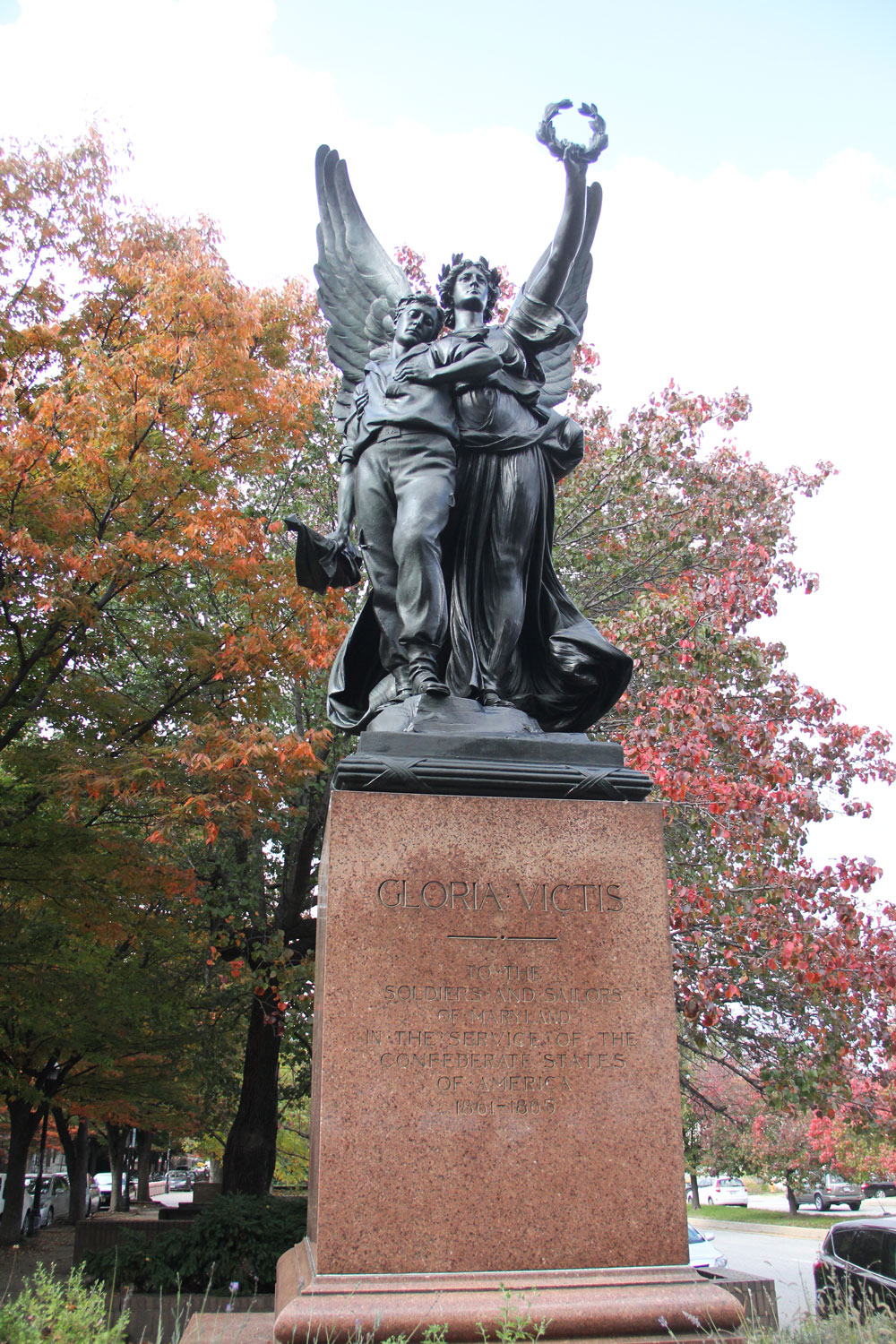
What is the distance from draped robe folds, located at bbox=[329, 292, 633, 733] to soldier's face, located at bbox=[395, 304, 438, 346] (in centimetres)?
27

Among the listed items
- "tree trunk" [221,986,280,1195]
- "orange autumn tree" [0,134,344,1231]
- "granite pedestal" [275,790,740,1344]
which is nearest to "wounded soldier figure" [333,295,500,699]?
"granite pedestal" [275,790,740,1344]

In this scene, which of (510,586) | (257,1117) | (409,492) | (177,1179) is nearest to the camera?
(409,492)

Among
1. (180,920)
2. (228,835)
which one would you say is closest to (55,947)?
(180,920)

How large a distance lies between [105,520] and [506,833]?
28.1 feet

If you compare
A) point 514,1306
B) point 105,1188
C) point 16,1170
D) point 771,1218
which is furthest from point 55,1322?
point 105,1188

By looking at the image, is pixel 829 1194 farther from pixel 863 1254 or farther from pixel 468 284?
pixel 468 284

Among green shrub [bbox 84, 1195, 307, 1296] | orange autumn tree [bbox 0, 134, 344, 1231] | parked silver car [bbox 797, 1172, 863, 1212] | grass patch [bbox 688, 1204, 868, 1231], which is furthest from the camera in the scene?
parked silver car [bbox 797, 1172, 863, 1212]

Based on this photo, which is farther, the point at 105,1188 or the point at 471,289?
the point at 105,1188

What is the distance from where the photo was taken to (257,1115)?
1567 cm

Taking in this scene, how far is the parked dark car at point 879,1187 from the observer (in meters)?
46.2

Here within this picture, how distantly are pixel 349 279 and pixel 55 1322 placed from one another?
5941 mm

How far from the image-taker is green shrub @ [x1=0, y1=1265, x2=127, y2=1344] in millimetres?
3965

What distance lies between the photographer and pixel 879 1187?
153 feet

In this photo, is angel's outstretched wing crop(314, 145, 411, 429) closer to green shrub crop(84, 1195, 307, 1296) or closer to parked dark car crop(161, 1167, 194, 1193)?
green shrub crop(84, 1195, 307, 1296)
